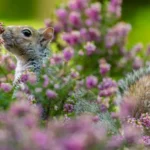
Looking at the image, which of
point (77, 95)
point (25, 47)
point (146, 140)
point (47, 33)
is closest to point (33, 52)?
point (25, 47)

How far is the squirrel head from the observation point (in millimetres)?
3283

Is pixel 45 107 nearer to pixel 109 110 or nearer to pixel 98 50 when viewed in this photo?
pixel 109 110

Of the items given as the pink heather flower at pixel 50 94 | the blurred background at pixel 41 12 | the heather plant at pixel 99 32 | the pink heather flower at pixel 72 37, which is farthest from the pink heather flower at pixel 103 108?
the blurred background at pixel 41 12

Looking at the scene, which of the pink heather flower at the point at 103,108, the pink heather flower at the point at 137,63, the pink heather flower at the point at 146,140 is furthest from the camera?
the pink heather flower at the point at 137,63

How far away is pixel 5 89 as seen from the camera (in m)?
2.40

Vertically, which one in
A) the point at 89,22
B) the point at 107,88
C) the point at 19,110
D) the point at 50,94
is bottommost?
the point at 19,110

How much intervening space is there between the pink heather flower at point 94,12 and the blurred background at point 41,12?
4.78 meters

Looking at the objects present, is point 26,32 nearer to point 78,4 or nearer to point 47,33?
point 47,33

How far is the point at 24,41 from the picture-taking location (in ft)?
11.0

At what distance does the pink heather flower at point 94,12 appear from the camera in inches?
180

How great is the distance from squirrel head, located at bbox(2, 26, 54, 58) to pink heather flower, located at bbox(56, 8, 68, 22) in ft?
4.01

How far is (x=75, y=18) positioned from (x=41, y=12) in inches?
297

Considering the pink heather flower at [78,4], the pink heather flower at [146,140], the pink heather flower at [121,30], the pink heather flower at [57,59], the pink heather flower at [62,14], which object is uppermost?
the pink heather flower at [78,4]

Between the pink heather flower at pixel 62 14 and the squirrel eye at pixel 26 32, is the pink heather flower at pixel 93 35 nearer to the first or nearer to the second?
the pink heather flower at pixel 62 14
